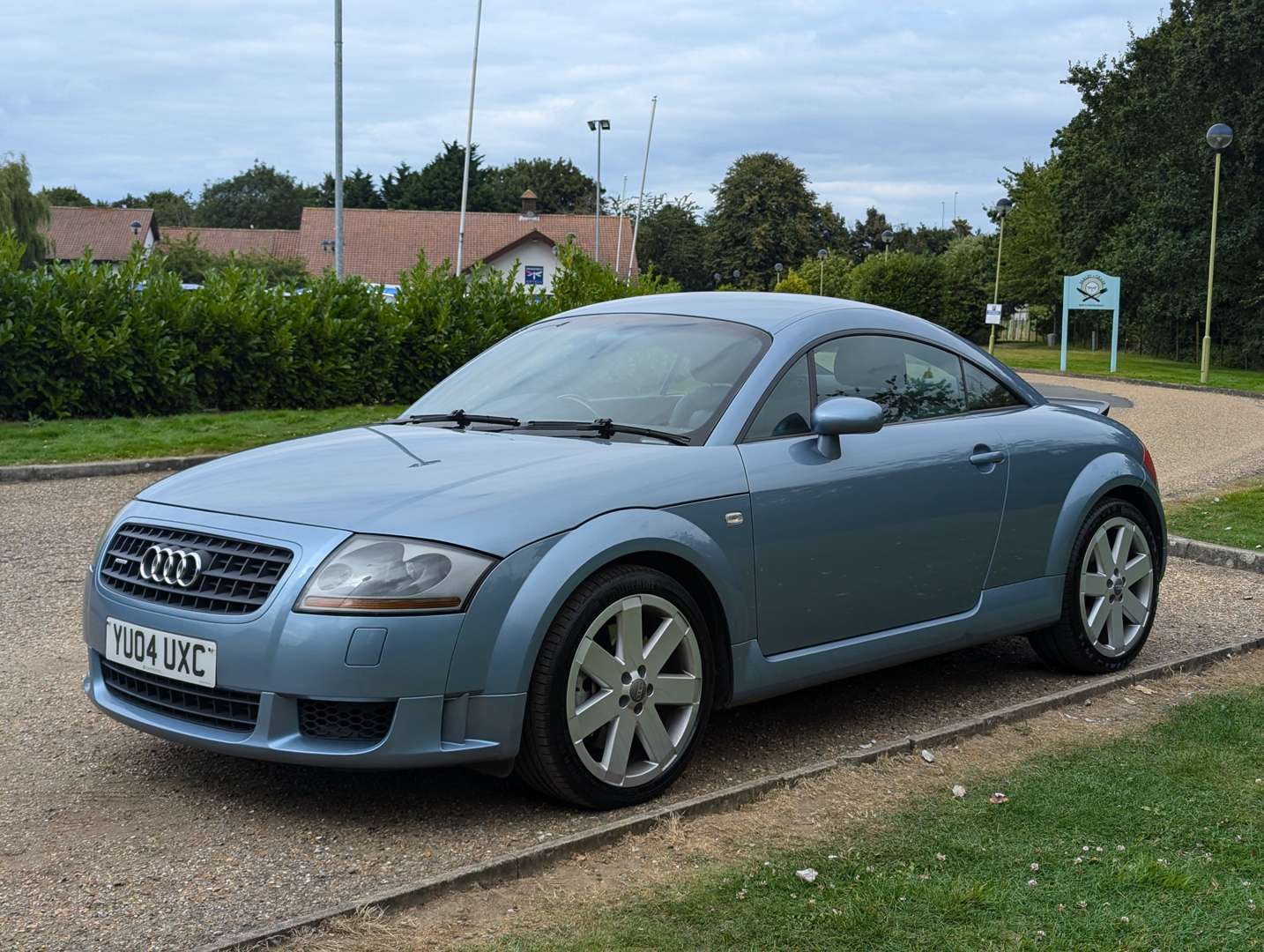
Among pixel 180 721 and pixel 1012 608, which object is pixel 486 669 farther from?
pixel 1012 608

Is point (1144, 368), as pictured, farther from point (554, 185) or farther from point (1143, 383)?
point (554, 185)

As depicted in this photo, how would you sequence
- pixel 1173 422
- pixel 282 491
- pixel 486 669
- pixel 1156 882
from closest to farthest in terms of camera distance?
pixel 1156 882, pixel 486 669, pixel 282 491, pixel 1173 422

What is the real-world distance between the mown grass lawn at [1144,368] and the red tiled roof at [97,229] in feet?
205

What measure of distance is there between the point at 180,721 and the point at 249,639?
0.47m

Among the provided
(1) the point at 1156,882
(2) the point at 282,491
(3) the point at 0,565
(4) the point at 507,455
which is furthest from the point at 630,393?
(3) the point at 0,565

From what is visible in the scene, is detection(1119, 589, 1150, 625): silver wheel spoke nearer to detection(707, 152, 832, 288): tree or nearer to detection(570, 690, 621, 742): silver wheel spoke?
detection(570, 690, 621, 742): silver wheel spoke

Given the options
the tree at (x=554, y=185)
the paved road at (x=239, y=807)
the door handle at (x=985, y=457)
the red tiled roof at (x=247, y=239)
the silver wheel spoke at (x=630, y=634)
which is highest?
the tree at (x=554, y=185)

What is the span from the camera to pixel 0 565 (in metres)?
8.50

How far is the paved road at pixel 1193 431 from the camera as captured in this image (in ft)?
45.4

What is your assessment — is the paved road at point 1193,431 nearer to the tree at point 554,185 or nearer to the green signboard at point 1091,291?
the green signboard at point 1091,291

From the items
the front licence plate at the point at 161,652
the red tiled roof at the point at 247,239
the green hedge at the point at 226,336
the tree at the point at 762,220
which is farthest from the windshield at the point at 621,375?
the tree at the point at 762,220

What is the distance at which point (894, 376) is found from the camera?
216 inches

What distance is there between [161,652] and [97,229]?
100 metres

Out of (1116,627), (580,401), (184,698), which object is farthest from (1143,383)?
(184,698)
